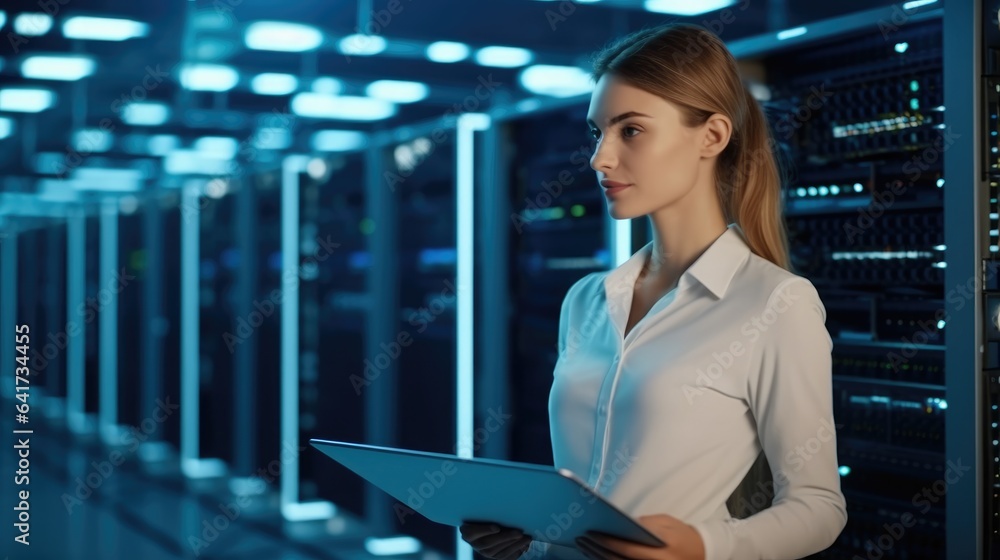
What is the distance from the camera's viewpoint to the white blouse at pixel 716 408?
1.53 metres

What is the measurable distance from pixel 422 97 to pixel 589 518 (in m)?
3.33

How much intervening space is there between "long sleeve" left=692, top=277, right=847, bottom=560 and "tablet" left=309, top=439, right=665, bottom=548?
0.79 feet

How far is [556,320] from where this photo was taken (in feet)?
12.8

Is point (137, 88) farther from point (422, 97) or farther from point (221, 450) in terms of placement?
point (221, 450)

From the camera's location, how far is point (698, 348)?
5.38 ft

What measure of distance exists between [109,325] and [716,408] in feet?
24.9

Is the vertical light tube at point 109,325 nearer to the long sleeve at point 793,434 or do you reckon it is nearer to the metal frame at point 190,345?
the metal frame at point 190,345

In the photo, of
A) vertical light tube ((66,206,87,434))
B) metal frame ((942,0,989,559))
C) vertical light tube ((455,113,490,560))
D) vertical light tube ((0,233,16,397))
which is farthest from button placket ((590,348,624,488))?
vertical light tube ((66,206,87,434))

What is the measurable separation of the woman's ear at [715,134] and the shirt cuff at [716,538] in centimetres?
62

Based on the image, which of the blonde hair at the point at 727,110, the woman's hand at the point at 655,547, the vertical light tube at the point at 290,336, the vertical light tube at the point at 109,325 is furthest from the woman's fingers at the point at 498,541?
the vertical light tube at the point at 109,325

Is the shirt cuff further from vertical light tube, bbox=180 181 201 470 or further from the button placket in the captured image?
vertical light tube, bbox=180 181 201 470

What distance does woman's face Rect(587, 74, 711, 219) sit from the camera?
1.68m

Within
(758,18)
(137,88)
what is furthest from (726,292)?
(137,88)

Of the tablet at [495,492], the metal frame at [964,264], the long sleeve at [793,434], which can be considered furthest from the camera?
the metal frame at [964,264]
